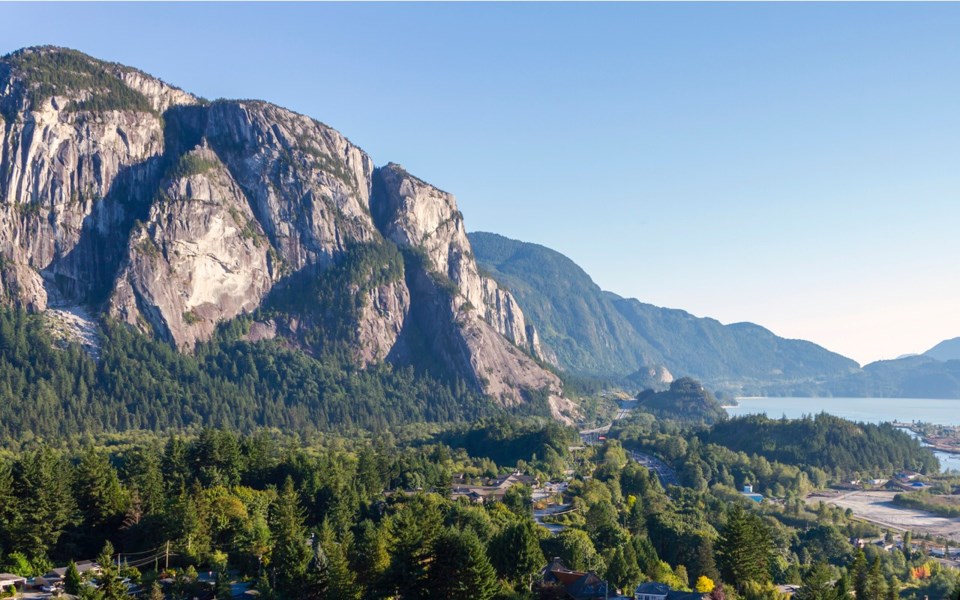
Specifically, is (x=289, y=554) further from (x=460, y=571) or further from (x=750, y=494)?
(x=750, y=494)

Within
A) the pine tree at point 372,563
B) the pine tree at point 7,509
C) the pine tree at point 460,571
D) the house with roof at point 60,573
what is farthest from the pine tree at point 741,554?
the pine tree at point 7,509

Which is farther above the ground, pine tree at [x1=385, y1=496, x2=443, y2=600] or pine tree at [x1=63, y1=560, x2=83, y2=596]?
pine tree at [x1=385, y1=496, x2=443, y2=600]

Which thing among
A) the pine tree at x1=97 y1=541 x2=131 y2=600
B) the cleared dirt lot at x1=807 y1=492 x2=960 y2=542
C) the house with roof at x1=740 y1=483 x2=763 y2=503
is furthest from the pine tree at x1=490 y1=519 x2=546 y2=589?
the house with roof at x1=740 y1=483 x2=763 y2=503

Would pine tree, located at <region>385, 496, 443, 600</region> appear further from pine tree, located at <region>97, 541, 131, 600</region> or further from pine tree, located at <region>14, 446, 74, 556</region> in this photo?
pine tree, located at <region>14, 446, 74, 556</region>

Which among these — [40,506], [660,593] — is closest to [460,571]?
[660,593]

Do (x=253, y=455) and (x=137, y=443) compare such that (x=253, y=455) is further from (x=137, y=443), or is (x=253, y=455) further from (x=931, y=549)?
(x=931, y=549)

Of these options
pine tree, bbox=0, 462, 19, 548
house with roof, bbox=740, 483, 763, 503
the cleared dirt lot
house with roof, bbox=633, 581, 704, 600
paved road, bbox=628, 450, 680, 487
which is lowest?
the cleared dirt lot

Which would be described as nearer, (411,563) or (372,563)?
(411,563)

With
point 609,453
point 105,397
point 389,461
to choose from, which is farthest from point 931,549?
point 105,397
